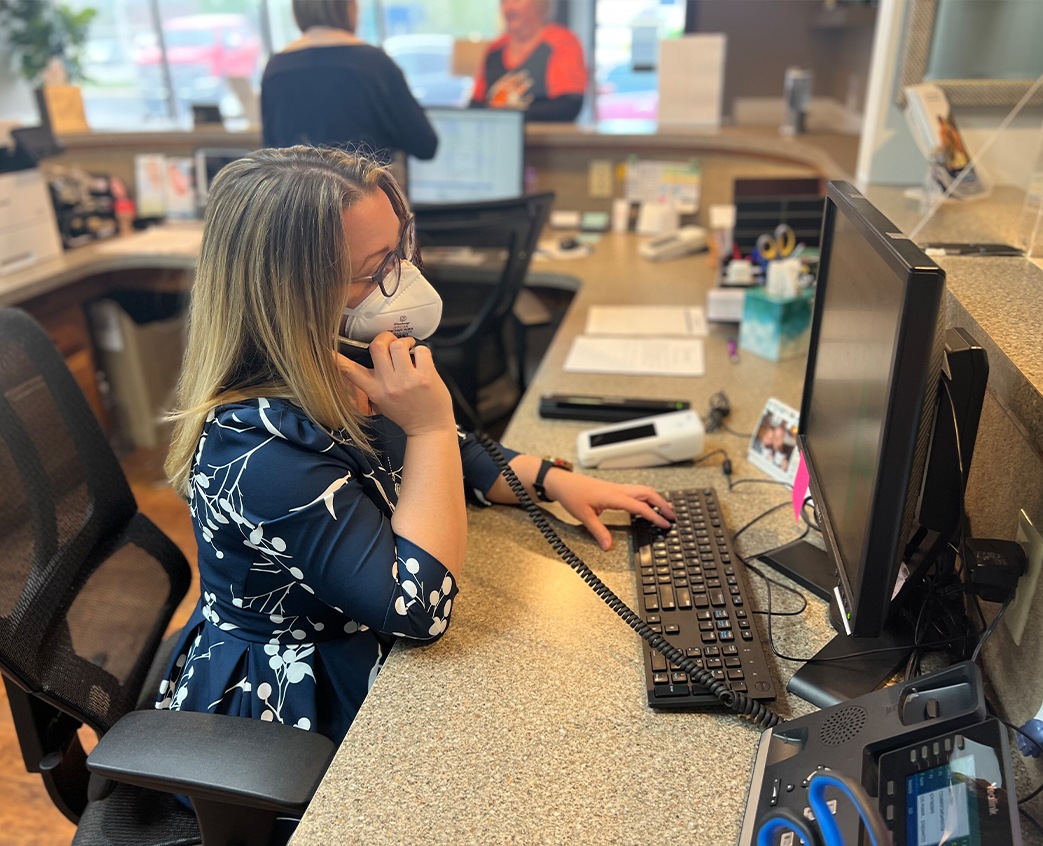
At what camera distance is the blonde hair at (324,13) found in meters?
2.07

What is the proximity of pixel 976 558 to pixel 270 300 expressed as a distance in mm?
747

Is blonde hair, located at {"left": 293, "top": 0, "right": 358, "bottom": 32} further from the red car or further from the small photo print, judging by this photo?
the red car

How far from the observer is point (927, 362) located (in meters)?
0.61

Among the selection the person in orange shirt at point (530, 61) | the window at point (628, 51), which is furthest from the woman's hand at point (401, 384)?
the window at point (628, 51)

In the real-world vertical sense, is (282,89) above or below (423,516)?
above

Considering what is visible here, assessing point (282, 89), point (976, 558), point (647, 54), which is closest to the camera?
point (976, 558)

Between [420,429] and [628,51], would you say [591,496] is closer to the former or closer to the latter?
[420,429]

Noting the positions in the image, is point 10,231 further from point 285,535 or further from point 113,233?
point 285,535

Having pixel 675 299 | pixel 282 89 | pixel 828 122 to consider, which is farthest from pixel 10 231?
pixel 828 122

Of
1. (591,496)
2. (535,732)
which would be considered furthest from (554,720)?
(591,496)

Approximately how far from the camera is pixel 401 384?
0.95 meters

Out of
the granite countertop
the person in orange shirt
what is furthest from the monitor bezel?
the person in orange shirt

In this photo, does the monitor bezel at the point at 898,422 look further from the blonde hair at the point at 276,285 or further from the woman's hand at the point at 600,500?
the blonde hair at the point at 276,285

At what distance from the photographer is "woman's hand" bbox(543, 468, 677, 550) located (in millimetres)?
1132
